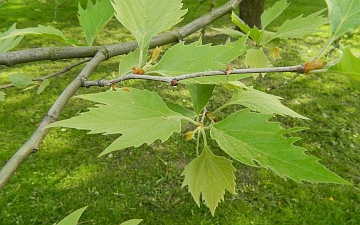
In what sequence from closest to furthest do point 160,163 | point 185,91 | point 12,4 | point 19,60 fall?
point 19,60 < point 160,163 < point 185,91 < point 12,4

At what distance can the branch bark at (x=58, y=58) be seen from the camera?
0.58m

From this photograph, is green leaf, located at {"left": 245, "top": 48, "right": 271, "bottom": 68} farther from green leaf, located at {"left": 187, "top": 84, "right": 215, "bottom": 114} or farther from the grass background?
the grass background

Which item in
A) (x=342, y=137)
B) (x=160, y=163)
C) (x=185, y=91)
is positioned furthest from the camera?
(x=185, y=91)

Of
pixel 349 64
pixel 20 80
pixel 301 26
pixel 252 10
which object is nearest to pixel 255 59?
pixel 301 26

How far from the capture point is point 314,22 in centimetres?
95

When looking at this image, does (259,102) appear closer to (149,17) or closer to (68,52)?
(149,17)

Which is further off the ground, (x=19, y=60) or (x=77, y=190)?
(x=19, y=60)

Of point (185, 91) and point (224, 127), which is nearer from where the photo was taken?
point (224, 127)

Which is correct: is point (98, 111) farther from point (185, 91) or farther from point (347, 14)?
point (185, 91)

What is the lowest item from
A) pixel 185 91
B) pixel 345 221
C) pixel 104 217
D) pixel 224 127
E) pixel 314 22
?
pixel 345 221

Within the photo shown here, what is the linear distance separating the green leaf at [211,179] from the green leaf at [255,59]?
0.41 m

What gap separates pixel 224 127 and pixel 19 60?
57cm

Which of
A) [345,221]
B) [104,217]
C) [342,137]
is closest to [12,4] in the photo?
[104,217]

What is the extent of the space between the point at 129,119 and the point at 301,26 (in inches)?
25.7
